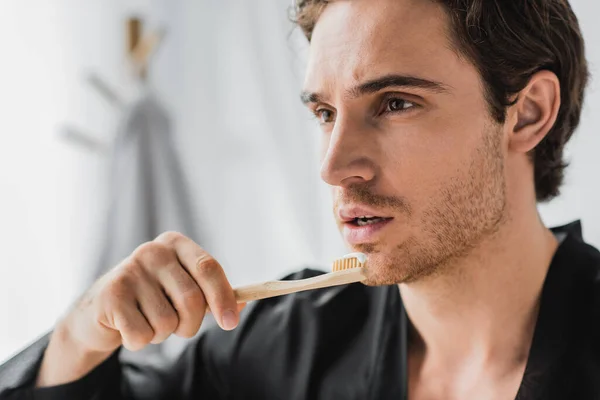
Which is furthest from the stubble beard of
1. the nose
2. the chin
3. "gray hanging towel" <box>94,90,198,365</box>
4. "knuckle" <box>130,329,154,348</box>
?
"gray hanging towel" <box>94,90,198,365</box>

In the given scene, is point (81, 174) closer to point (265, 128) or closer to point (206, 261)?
point (265, 128)

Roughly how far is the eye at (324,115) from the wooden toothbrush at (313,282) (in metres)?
0.25

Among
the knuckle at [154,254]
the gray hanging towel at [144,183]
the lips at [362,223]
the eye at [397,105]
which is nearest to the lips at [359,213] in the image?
the lips at [362,223]

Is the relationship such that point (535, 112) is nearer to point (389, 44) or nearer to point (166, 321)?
point (389, 44)

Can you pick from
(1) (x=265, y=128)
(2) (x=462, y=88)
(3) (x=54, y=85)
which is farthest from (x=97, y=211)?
(2) (x=462, y=88)

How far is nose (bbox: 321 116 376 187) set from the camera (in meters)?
0.99

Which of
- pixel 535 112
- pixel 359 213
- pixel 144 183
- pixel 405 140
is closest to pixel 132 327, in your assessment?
pixel 359 213

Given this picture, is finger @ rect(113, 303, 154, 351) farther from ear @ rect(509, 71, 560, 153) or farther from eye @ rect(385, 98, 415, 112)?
ear @ rect(509, 71, 560, 153)

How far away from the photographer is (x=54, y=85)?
7.52 feet

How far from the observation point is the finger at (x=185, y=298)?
954 mm

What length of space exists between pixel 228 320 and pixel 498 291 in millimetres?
442

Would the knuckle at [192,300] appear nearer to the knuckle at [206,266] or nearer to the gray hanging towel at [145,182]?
the knuckle at [206,266]

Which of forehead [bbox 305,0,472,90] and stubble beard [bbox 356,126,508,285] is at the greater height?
forehead [bbox 305,0,472,90]

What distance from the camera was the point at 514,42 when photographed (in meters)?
1.07
